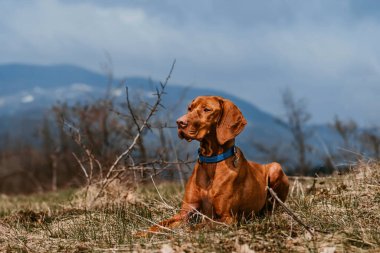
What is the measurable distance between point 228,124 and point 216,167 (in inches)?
15.6

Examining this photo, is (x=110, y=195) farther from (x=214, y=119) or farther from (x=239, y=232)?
(x=239, y=232)

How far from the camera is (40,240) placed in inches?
203

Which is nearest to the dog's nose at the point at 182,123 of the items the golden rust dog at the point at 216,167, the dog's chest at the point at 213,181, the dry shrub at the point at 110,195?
the golden rust dog at the point at 216,167

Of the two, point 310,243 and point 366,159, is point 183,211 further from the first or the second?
point 366,159

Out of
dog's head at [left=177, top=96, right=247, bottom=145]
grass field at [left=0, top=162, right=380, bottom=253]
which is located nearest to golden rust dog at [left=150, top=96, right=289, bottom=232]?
dog's head at [left=177, top=96, right=247, bottom=145]

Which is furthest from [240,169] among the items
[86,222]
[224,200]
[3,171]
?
[3,171]

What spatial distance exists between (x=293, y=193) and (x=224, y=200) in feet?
10.6

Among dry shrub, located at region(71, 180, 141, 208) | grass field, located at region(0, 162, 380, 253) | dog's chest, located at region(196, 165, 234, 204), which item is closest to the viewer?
grass field, located at region(0, 162, 380, 253)

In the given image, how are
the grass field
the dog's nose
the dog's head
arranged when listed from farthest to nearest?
the dog's head
the dog's nose
the grass field

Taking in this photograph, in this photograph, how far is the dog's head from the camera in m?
4.78

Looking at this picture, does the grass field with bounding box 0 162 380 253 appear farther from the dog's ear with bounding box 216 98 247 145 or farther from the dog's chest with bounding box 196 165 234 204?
the dog's ear with bounding box 216 98 247 145

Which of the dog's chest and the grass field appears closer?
the grass field

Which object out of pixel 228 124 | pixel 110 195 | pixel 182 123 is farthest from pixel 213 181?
pixel 110 195

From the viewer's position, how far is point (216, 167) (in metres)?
4.93
